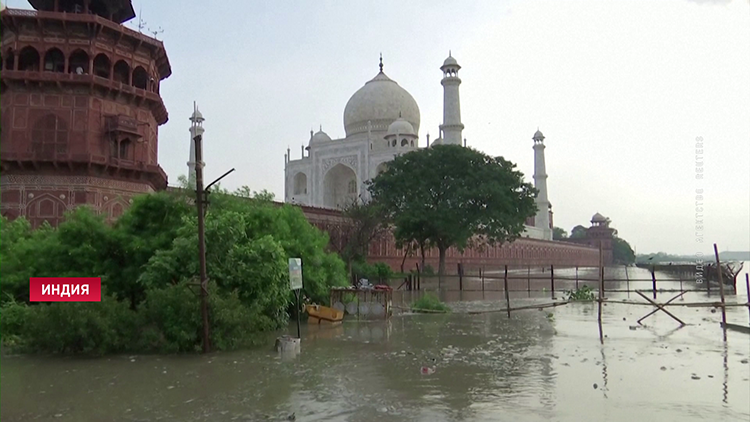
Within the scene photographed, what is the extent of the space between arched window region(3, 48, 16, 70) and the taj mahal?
27034mm

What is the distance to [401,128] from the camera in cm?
4569

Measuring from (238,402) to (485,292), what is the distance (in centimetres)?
1998

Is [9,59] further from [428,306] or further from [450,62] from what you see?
[450,62]

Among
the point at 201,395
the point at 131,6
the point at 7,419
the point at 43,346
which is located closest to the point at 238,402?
the point at 201,395

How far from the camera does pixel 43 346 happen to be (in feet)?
32.2

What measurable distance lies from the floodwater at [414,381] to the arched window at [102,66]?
13.2m

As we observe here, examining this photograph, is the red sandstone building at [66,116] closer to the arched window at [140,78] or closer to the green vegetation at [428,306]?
the arched window at [140,78]

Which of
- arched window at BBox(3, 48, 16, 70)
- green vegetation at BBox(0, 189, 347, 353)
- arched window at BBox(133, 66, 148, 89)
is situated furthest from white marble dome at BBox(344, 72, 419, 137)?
green vegetation at BBox(0, 189, 347, 353)

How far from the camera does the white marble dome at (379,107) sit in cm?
4912

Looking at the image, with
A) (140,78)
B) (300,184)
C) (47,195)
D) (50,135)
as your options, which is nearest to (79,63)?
(140,78)

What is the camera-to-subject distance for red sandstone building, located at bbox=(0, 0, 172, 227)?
18.7 m

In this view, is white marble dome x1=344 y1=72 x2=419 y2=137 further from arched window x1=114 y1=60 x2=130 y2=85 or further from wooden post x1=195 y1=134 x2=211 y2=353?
wooden post x1=195 y1=134 x2=211 y2=353

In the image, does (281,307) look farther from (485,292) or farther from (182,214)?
(485,292)

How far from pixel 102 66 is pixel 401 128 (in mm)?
27799
